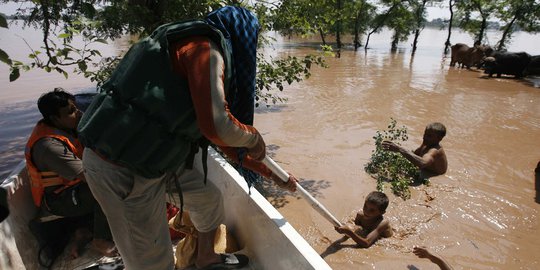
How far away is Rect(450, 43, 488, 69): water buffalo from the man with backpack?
65.6ft

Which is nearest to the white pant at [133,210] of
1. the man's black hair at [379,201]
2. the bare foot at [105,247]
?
the bare foot at [105,247]

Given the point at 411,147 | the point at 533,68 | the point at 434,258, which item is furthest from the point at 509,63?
the point at 434,258

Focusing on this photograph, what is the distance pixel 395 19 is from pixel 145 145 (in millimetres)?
27829

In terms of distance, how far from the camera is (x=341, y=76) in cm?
1506

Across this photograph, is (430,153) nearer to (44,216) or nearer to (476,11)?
(44,216)

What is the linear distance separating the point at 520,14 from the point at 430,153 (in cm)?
2044

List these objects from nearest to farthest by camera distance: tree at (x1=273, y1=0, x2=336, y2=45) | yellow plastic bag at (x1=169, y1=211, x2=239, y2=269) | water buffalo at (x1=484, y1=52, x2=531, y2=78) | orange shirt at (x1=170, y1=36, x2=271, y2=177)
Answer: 1. orange shirt at (x1=170, y1=36, x2=271, y2=177)
2. yellow plastic bag at (x1=169, y1=211, x2=239, y2=269)
3. tree at (x1=273, y1=0, x2=336, y2=45)
4. water buffalo at (x1=484, y1=52, x2=531, y2=78)

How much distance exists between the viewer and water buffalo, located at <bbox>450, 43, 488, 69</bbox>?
60.0 ft

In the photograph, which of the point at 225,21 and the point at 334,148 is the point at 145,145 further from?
→ the point at 334,148

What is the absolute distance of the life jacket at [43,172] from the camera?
7.96 ft

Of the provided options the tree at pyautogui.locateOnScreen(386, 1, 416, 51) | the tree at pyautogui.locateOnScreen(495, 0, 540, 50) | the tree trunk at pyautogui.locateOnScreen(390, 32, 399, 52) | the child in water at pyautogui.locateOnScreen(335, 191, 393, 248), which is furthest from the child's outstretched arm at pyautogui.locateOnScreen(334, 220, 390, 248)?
the tree trunk at pyautogui.locateOnScreen(390, 32, 399, 52)

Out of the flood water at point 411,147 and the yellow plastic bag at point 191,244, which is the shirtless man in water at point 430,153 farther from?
the yellow plastic bag at point 191,244

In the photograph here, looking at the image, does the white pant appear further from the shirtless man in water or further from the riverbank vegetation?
the shirtless man in water

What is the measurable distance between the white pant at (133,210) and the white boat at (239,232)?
0.62 meters
